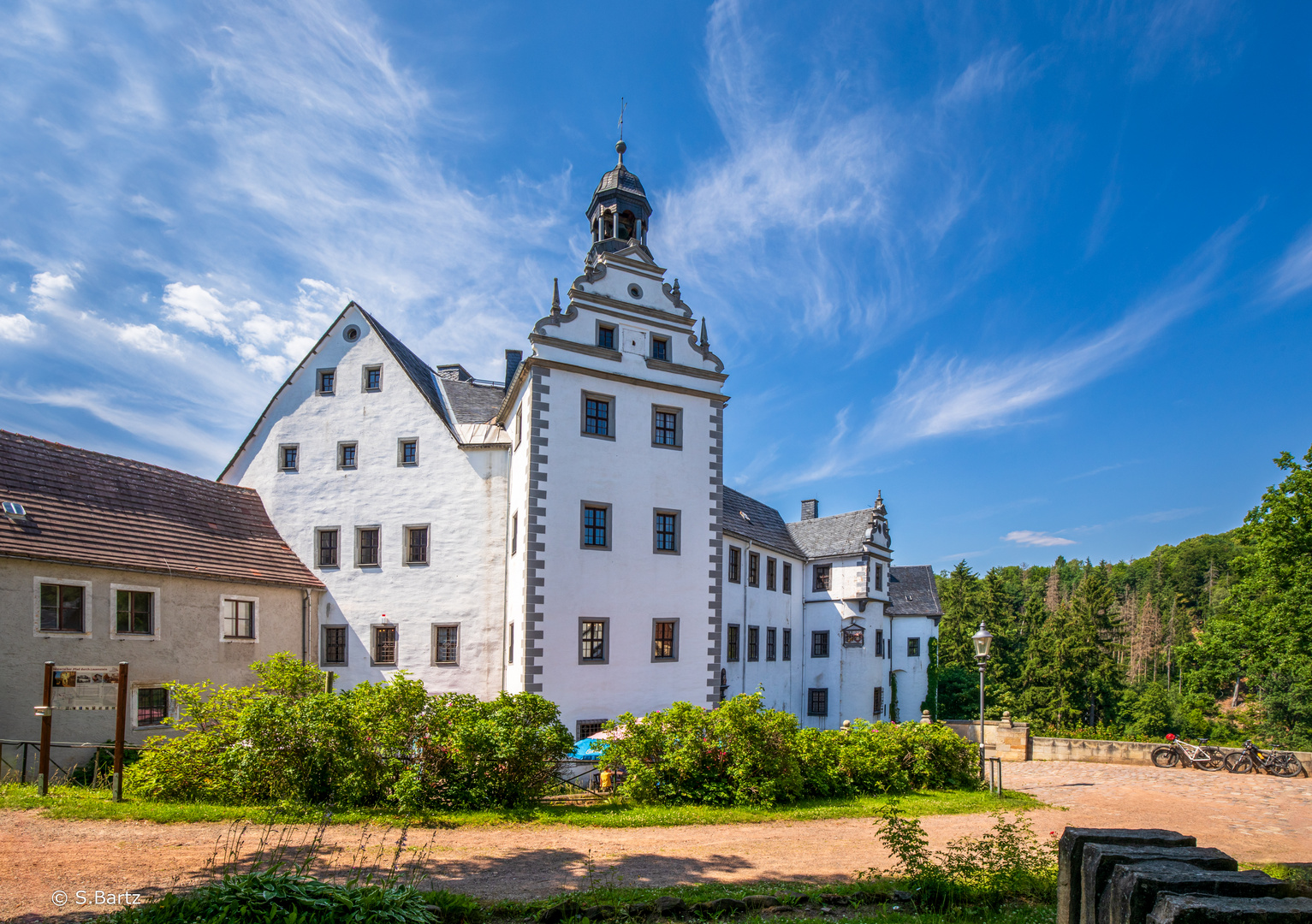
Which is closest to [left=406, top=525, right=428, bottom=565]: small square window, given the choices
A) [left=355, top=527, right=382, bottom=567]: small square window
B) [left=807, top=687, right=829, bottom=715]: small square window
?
[left=355, top=527, right=382, bottom=567]: small square window

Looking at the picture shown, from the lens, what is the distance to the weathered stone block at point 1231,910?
400 cm

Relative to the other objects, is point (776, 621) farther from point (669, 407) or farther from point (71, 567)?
point (71, 567)

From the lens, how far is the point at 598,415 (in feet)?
71.1

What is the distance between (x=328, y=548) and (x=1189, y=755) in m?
31.1

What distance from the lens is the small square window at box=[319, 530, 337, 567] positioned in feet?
83.8

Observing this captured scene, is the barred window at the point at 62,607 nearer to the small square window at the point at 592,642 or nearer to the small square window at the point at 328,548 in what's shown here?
the small square window at the point at 328,548

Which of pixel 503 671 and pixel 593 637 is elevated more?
pixel 593 637

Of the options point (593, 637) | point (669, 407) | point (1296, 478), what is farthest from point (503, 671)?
point (1296, 478)

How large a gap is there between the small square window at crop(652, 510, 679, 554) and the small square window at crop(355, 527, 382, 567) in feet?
34.3

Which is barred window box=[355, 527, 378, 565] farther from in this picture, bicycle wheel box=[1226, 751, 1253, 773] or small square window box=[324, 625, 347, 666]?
bicycle wheel box=[1226, 751, 1253, 773]

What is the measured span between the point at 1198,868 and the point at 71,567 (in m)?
23.3

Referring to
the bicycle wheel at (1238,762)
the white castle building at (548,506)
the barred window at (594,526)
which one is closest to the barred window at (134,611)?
the white castle building at (548,506)

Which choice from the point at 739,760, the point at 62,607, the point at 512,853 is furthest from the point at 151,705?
the point at 739,760

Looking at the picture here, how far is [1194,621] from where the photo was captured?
87.9m
